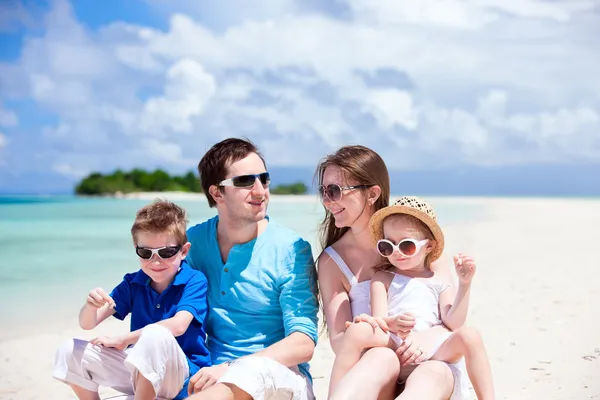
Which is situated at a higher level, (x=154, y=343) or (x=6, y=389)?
(x=154, y=343)

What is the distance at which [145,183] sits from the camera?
62.8m

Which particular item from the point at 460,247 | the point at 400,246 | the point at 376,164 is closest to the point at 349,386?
the point at 400,246

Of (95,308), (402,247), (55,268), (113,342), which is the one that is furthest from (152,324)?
(55,268)

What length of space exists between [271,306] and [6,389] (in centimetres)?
335

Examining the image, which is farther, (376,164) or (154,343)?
(376,164)

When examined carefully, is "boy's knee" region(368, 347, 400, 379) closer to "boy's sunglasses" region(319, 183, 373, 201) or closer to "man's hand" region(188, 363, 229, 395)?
"man's hand" region(188, 363, 229, 395)

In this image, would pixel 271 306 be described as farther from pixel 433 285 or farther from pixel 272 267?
pixel 433 285

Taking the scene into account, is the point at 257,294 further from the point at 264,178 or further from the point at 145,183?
the point at 145,183

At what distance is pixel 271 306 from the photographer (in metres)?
3.90

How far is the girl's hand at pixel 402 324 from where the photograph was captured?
135 inches

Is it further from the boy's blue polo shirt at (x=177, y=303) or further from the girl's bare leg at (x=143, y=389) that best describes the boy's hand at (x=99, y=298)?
the girl's bare leg at (x=143, y=389)

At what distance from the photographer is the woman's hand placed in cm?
345

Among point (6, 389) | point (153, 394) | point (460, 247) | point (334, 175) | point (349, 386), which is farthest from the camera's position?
point (460, 247)

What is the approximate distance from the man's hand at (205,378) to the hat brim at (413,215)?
1.14 metres
